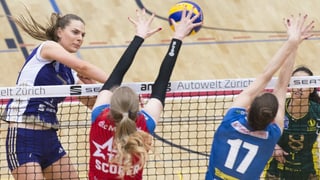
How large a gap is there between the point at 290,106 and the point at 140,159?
119 inches

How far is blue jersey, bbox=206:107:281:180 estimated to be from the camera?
19.0 ft

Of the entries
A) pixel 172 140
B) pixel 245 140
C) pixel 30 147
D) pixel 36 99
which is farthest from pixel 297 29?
pixel 172 140

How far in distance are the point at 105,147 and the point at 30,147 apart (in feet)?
5.50

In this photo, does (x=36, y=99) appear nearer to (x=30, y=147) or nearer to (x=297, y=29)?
(x=30, y=147)

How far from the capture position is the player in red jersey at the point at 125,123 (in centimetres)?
537

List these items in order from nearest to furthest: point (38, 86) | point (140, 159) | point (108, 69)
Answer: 1. point (140, 159)
2. point (38, 86)
3. point (108, 69)

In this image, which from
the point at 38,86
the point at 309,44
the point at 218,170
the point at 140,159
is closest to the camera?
the point at 140,159

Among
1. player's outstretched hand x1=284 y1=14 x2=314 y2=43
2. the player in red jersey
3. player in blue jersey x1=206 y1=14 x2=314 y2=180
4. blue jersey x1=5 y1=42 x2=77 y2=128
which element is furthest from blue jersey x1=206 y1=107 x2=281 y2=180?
blue jersey x1=5 y1=42 x2=77 y2=128

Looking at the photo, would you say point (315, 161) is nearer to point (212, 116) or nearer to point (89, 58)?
point (212, 116)

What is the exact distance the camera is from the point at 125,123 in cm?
535

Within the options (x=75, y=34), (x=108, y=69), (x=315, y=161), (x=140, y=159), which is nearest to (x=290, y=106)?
(x=315, y=161)

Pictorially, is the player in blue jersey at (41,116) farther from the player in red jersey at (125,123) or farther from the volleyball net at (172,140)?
the player in red jersey at (125,123)

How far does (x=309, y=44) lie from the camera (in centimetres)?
1410

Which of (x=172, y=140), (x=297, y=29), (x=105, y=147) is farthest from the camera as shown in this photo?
(x=172, y=140)
